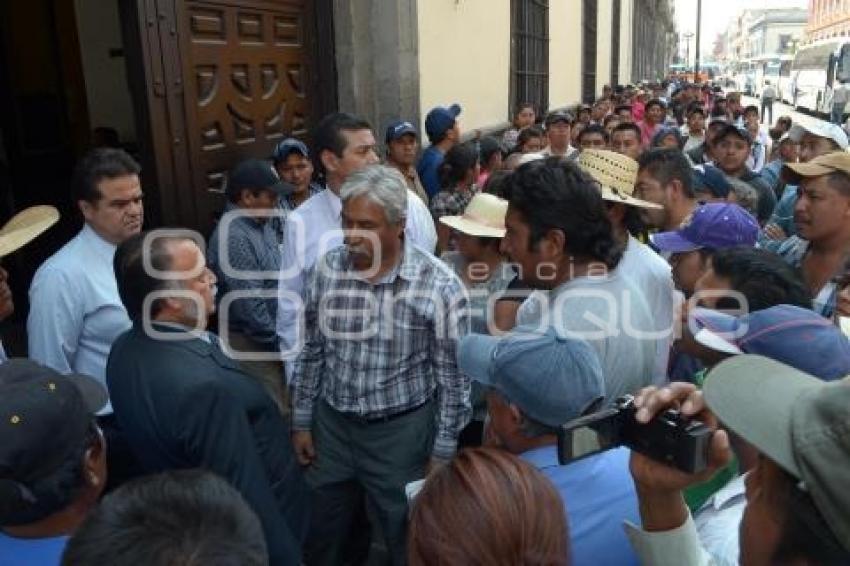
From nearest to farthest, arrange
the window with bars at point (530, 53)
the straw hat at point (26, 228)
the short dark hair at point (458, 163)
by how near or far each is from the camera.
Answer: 1. the straw hat at point (26, 228)
2. the short dark hair at point (458, 163)
3. the window with bars at point (530, 53)

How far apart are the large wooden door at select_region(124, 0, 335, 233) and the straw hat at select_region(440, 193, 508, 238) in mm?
1716

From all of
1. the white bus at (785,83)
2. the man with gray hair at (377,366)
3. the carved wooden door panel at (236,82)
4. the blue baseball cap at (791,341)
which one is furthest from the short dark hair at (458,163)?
the white bus at (785,83)

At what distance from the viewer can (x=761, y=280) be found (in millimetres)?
2018

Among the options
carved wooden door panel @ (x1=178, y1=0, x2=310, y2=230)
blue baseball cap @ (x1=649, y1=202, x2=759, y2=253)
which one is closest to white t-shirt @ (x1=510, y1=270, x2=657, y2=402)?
blue baseball cap @ (x1=649, y1=202, x2=759, y2=253)

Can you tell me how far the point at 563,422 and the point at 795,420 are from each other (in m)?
0.59

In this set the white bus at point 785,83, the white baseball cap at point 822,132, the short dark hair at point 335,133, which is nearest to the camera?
the short dark hair at point 335,133

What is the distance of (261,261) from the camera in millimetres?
3408

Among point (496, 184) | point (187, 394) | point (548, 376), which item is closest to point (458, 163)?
point (496, 184)

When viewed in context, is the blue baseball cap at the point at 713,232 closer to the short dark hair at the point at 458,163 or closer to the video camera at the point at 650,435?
the video camera at the point at 650,435

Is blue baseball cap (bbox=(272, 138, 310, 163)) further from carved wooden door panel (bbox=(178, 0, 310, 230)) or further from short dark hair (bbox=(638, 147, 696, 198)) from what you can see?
short dark hair (bbox=(638, 147, 696, 198))

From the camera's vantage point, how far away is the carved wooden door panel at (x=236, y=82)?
3.91 metres

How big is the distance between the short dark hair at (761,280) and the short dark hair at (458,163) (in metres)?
2.47

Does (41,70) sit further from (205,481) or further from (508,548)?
(508,548)

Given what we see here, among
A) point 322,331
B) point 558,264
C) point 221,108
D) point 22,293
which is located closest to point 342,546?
point 322,331
